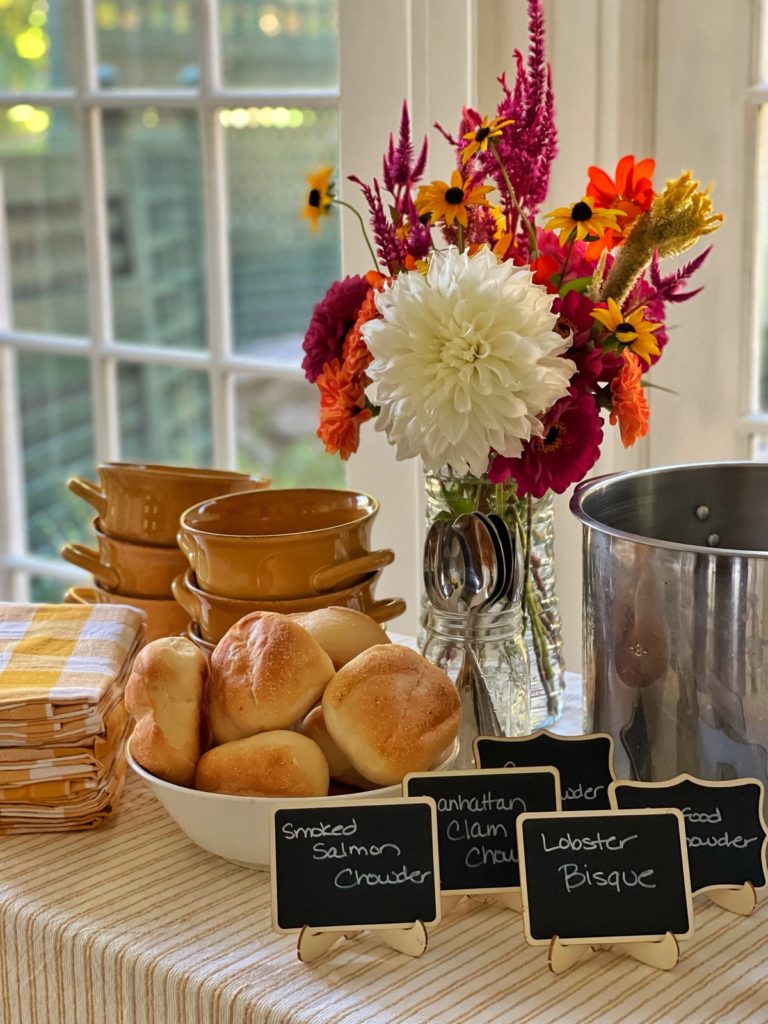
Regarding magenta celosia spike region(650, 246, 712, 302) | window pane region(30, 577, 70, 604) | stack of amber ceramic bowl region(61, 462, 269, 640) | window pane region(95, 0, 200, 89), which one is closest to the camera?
magenta celosia spike region(650, 246, 712, 302)

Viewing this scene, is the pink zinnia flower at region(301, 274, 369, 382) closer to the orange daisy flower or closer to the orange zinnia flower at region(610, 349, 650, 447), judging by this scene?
the orange daisy flower

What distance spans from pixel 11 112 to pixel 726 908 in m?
1.79

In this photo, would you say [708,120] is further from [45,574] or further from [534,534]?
[45,574]

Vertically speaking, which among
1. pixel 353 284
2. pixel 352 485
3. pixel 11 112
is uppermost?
pixel 11 112

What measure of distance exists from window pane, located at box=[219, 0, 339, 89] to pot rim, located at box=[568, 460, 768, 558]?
3.59 feet

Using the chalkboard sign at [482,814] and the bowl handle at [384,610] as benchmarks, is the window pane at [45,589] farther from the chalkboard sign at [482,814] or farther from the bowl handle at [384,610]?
the chalkboard sign at [482,814]

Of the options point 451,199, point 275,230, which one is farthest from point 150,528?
point 275,230

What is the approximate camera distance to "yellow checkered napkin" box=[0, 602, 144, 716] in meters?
0.85

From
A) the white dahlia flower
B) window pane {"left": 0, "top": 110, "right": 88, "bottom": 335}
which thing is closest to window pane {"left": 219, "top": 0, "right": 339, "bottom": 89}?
window pane {"left": 0, "top": 110, "right": 88, "bottom": 335}

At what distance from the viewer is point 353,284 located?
91cm

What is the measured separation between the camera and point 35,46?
6.80 ft

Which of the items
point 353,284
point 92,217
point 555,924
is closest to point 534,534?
point 353,284

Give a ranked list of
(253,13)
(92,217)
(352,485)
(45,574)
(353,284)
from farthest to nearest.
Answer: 1. (45,574)
2. (92,217)
3. (253,13)
4. (352,485)
5. (353,284)

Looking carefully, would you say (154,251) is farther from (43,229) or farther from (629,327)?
(629,327)
